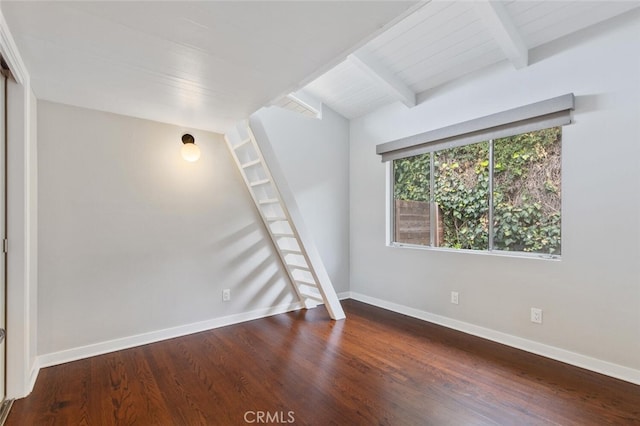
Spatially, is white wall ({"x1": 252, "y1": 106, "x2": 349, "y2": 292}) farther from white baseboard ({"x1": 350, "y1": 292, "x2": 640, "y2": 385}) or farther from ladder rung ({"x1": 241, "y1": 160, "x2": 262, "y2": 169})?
white baseboard ({"x1": 350, "y1": 292, "x2": 640, "y2": 385})

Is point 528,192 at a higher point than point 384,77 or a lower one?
lower

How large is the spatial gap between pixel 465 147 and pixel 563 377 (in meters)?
2.09

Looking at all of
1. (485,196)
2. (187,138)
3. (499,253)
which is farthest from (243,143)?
(499,253)

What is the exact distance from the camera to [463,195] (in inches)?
129

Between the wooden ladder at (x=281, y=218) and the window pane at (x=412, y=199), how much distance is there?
115cm

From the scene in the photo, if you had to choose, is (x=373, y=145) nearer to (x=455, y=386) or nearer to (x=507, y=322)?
(x=507, y=322)

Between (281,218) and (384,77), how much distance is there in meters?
1.79

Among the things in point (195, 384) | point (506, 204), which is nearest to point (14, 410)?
point (195, 384)

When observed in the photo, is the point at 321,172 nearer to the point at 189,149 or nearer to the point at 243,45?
the point at 189,149

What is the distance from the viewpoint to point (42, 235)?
2.40m

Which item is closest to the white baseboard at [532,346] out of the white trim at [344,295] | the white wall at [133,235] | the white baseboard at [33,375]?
the white trim at [344,295]

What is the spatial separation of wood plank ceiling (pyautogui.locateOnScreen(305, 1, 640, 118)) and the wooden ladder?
1.23m

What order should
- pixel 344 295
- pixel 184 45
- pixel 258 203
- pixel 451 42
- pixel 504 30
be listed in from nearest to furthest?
pixel 184 45 → pixel 504 30 → pixel 451 42 → pixel 258 203 → pixel 344 295

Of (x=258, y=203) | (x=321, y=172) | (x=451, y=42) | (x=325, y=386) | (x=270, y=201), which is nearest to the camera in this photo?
(x=325, y=386)
